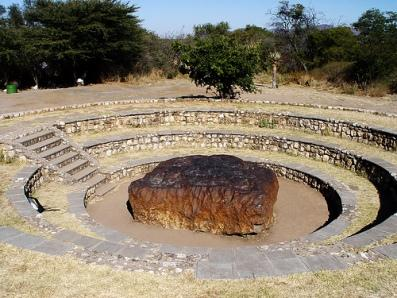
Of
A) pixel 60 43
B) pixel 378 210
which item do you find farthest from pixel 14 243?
pixel 60 43

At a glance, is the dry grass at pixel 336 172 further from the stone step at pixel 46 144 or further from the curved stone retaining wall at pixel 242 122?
the curved stone retaining wall at pixel 242 122

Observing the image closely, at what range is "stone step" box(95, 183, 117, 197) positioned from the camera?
10.7 meters

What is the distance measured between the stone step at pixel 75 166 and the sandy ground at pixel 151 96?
775 cm

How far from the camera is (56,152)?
11.8 metres

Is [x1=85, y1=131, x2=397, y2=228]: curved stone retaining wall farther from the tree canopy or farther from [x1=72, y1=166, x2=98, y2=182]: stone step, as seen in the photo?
the tree canopy

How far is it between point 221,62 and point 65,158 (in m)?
8.25

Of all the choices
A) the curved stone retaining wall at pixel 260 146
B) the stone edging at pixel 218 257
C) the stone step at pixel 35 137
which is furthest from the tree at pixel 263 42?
the stone edging at pixel 218 257

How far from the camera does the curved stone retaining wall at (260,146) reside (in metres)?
10.6

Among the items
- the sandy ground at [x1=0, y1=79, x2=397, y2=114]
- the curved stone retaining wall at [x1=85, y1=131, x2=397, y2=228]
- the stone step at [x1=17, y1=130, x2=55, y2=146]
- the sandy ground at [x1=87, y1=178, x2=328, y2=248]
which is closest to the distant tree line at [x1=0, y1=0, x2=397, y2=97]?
the sandy ground at [x1=0, y1=79, x2=397, y2=114]

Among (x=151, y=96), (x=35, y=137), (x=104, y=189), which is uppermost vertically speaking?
(x=151, y=96)

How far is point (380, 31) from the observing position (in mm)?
26688

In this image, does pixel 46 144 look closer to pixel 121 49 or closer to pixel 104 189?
pixel 104 189

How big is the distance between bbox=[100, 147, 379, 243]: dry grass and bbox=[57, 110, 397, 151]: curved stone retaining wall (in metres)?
1.85

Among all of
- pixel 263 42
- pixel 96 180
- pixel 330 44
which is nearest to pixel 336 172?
pixel 96 180
